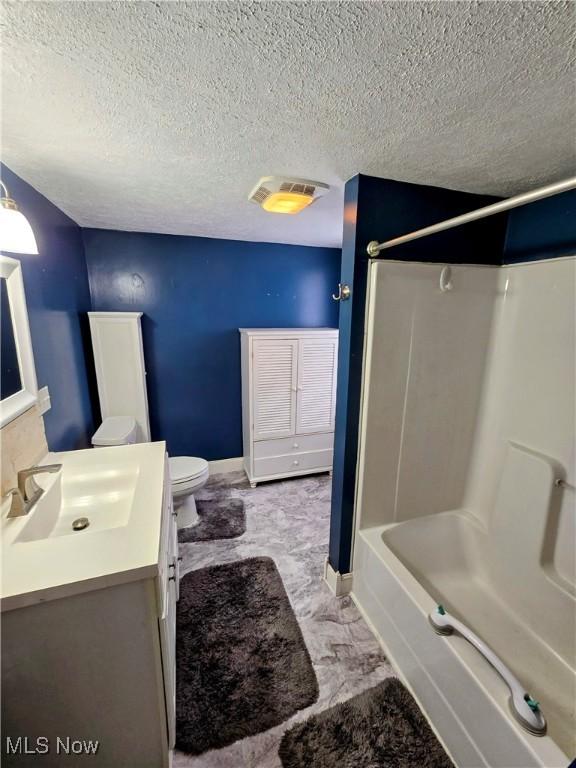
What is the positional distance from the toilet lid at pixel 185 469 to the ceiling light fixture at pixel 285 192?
1772mm

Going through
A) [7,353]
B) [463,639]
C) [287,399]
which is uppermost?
[7,353]

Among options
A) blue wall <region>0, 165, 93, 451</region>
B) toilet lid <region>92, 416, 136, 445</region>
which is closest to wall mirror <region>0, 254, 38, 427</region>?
blue wall <region>0, 165, 93, 451</region>

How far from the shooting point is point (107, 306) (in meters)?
2.54

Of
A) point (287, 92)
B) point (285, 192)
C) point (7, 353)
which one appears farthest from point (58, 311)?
point (287, 92)

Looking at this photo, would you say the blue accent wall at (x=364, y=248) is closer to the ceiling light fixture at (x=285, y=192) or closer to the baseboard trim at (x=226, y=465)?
the ceiling light fixture at (x=285, y=192)

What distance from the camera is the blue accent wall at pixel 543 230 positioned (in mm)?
1458

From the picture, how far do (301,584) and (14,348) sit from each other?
189 centimetres

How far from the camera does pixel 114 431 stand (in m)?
2.24

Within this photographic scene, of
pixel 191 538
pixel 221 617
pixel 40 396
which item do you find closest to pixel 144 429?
pixel 191 538

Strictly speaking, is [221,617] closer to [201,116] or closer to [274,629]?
[274,629]

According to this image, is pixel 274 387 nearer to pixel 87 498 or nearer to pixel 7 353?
pixel 87 498

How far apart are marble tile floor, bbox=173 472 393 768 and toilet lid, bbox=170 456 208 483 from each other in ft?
1.48

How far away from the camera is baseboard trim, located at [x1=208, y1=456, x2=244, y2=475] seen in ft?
10.1

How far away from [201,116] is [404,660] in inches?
87.3
